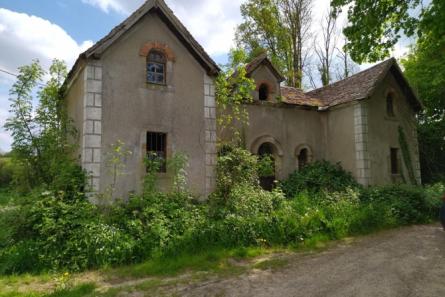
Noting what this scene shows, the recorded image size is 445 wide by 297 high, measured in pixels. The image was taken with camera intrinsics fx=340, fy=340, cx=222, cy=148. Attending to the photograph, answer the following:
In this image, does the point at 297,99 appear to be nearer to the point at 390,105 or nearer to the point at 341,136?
the point at 341,136

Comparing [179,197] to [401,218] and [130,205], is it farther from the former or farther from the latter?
[401,218]

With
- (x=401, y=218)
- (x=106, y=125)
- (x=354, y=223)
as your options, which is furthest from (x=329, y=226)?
(x=106, y=125)

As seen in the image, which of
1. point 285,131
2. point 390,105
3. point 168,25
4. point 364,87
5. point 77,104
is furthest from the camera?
point 390,105

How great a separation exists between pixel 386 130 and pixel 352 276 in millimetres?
11432

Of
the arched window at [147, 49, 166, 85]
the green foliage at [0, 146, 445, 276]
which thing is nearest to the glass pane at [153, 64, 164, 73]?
the arched window at [147, 49, 166, 85]

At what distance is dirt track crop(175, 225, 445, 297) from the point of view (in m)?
5.53

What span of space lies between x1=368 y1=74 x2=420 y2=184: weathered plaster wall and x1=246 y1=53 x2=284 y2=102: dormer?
168 inches

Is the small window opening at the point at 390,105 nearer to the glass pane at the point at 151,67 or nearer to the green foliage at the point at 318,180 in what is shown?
the green foliage at the point at 318,180

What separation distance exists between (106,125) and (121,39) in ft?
8.75

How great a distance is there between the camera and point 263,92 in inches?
606

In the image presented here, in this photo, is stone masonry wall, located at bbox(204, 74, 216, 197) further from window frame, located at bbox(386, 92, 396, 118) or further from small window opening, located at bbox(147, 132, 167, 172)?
window frame, located at bbox(386, 92, 396, 118)

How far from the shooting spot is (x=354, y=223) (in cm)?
1017

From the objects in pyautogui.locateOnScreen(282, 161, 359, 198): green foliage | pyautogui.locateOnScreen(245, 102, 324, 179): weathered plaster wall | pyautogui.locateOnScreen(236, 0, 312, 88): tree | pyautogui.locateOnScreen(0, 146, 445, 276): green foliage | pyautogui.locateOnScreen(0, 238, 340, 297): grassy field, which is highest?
pyautogui.locateOnScreen(236, 0, 312, 88): tree

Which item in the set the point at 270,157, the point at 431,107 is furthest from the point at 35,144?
the point at 431,107
